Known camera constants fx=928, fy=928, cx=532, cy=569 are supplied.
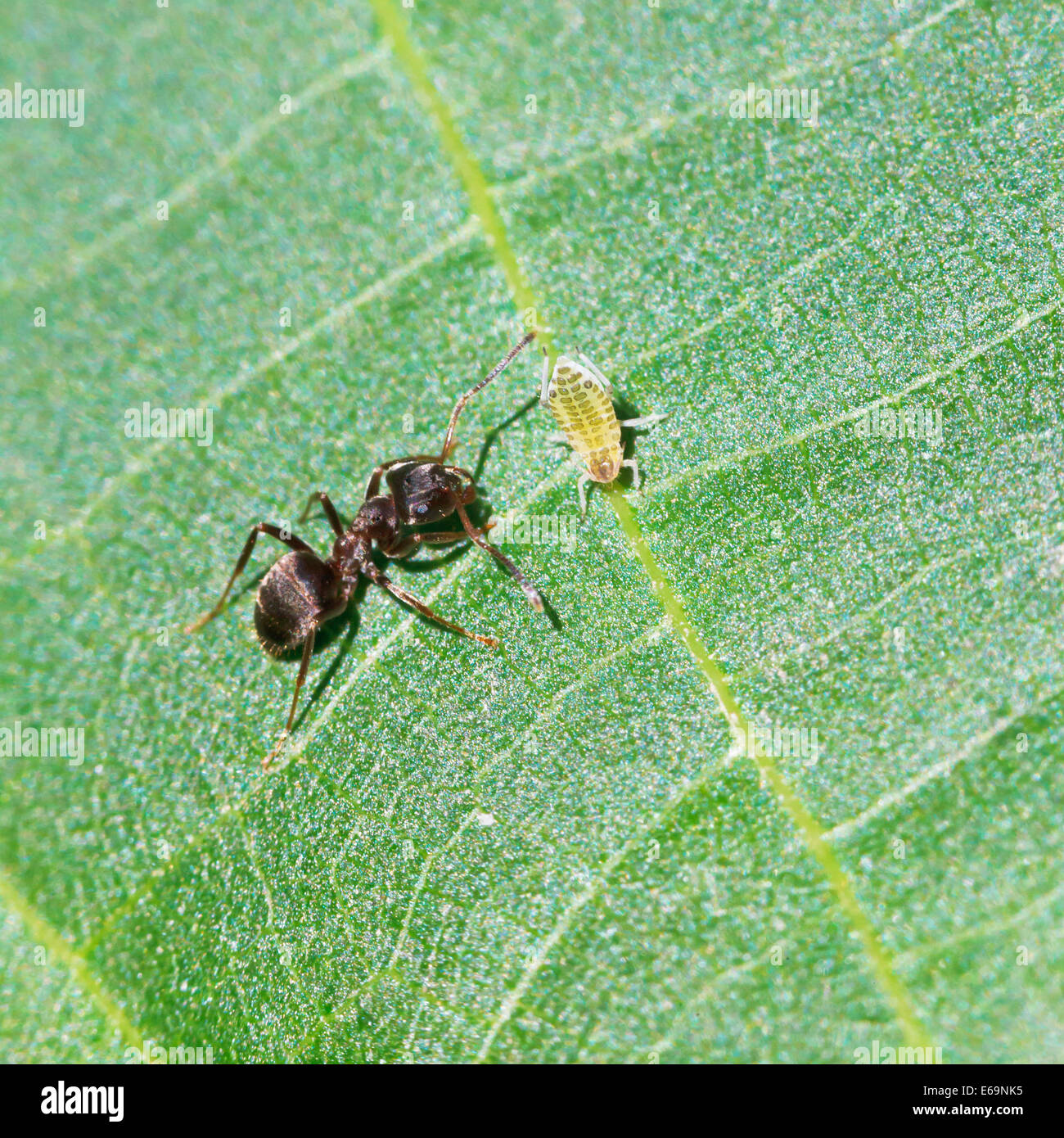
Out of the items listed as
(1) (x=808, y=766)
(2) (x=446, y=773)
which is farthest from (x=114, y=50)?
(1) (x=808, y=766)

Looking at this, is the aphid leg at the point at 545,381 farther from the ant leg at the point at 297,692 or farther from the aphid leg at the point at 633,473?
the ant leg at the point at 297,692

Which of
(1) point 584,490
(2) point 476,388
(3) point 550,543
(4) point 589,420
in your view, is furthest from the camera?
(2) point 476,388

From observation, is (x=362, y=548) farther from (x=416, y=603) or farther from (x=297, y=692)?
(x=297, y=692)

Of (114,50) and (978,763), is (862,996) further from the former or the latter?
(114,50)

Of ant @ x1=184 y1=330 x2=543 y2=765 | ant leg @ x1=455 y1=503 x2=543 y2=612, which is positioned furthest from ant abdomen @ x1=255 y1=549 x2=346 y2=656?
ant leg @ x1=455 y1=503 x2=543 y2=612

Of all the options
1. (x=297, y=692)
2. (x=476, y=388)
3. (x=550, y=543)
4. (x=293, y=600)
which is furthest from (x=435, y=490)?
(x=297, y=692)

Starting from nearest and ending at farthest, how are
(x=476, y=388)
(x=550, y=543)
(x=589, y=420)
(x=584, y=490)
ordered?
(x=589, y=420), (x=584, y=490), (x=550, y=543), (x=476, y=388)

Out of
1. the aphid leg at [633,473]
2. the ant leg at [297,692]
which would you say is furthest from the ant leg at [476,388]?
the ant leg at [297,692]

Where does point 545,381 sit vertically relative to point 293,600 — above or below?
above

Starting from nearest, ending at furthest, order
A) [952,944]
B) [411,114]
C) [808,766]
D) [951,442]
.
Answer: [952,944] → [808,766] → [951,442] → [411,114]
